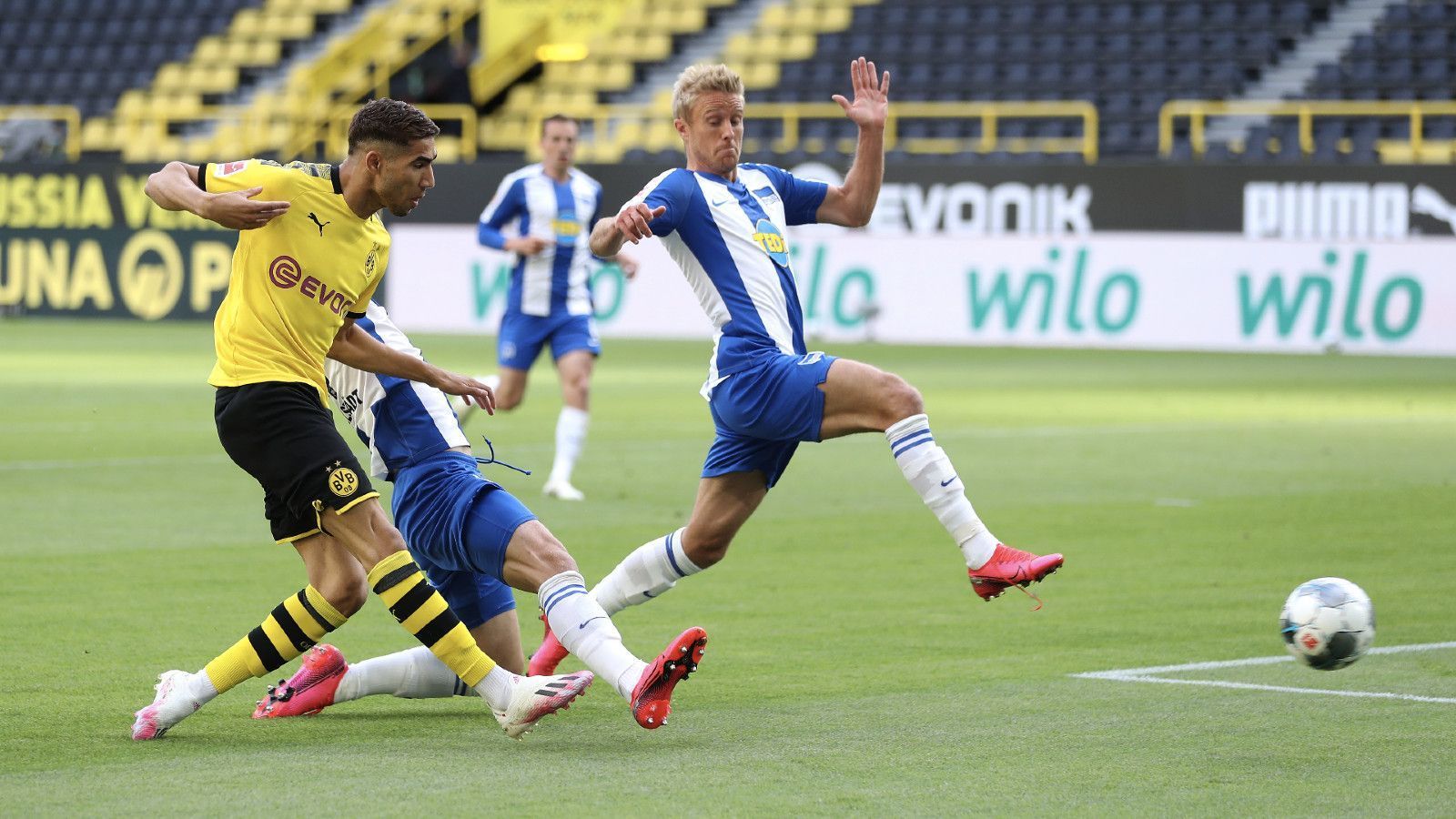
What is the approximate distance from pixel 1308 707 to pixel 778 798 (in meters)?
2.07

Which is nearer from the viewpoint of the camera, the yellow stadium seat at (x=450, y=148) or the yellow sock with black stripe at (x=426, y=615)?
the yellow sock with black stripe at (x=426, y=615)

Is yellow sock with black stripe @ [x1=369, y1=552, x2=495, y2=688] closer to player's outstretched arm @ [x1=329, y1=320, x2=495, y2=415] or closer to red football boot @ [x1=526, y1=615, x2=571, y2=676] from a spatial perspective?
player's outstretched arm @ [x1=329, y1=320, x2=495, y2=415]

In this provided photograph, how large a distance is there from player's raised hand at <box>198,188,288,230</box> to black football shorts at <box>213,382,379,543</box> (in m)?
0.48

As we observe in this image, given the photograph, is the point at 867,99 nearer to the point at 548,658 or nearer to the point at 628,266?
the point at 548,658

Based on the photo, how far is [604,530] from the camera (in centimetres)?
1110

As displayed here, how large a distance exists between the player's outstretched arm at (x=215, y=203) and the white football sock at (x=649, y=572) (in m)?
1.82

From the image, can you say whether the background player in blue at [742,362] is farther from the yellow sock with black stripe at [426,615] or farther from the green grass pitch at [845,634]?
the yellow sock with black stripe at [426,615]

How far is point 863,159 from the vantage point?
7.39 meters

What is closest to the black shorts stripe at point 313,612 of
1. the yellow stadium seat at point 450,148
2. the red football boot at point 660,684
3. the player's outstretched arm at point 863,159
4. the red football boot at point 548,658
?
the red football boot at point 660,684

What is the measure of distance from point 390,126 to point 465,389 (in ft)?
2.66

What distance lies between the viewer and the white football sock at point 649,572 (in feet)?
23.2

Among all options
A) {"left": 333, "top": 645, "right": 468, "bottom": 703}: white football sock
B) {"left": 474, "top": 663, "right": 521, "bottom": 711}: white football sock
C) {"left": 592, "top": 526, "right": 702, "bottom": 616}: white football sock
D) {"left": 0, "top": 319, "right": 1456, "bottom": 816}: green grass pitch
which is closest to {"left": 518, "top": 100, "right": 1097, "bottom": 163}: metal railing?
{"left": 0, "top": 319, "right": 1456, "bottom": 816}: green grass pitch

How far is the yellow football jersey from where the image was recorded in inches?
237

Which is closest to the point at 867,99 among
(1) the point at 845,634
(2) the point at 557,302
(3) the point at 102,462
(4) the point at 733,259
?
(4) the point at 733,259
